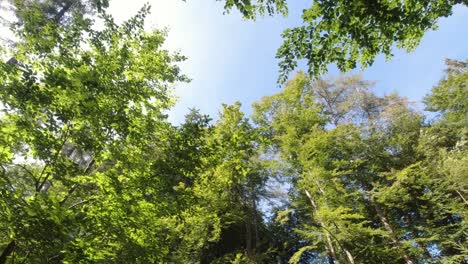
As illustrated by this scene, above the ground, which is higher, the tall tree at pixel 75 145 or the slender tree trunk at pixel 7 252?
the tall tree at pixel 75 145

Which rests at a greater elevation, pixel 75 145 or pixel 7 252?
pixel 75 145

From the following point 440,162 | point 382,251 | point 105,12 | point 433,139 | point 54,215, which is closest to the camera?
point 54,215

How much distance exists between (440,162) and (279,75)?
1477 centimetres

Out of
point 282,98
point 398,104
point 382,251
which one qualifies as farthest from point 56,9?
point 398,104

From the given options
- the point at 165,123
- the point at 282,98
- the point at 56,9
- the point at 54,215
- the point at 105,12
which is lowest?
the point at 54,215

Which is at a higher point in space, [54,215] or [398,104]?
[398,104]

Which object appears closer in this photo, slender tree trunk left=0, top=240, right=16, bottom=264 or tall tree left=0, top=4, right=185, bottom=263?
tall tree left=0, top=4, right=185, bottom=263

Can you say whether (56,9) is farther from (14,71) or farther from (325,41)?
(325,41)

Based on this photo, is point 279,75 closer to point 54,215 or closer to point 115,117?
point 115,117

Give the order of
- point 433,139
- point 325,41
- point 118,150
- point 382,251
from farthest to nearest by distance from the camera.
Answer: point 433,139 → point 382,251 → point 118,150 → point 325,41

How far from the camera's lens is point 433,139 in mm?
18156

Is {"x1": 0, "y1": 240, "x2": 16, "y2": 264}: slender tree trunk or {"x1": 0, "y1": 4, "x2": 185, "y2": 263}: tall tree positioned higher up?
{"x1": 0, "y1": 4, "x2": 185, "y2": 263}: tall tree

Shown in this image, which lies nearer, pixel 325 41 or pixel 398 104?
pixel 325 41

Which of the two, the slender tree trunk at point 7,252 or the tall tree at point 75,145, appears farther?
the slender tree trunk at point 7,252
